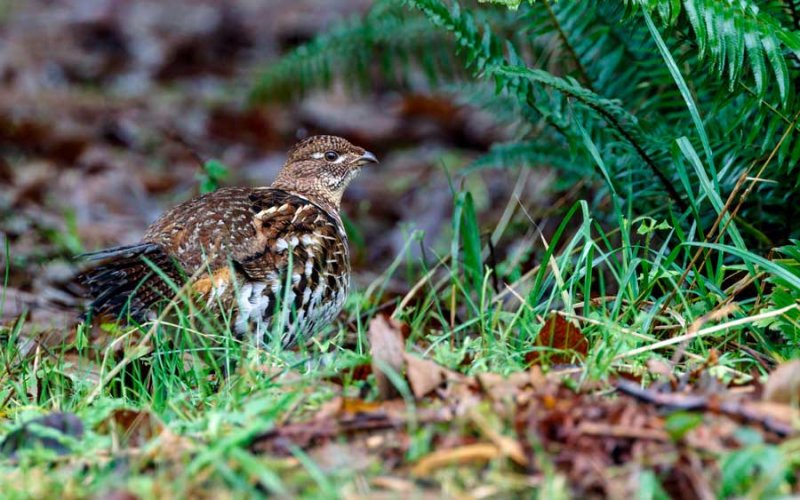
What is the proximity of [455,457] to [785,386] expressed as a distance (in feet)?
3.29

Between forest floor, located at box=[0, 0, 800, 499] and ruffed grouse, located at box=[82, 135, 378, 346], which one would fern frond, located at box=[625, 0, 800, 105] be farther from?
ruffed grouse, located at box=[82, 135, 378, 346]

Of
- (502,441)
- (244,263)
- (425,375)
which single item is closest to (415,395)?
(425,375)

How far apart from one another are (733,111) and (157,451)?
341 cm

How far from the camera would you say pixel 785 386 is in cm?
308

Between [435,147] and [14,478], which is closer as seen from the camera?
[14,478]

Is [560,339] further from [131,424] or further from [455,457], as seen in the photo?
[131,424]

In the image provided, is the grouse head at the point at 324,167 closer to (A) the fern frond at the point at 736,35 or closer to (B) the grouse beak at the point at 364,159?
(B) the grouse beak at the point at 364,159

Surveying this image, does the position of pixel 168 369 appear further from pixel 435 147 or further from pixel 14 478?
pixel 435 147

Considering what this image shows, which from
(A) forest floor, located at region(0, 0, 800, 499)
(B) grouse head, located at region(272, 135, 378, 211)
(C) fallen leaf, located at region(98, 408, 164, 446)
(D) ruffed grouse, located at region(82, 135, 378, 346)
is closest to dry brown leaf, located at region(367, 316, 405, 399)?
(A) forest floor, located at region(0, 0, 800, 499)

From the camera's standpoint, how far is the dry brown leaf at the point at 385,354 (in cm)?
338

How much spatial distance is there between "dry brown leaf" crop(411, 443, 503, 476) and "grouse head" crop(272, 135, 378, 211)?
12.3 ft

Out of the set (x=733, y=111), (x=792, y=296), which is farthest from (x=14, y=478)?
(x=733, y=111)

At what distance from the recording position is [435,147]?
452 inches

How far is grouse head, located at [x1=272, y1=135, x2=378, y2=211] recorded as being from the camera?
21.2 feet
